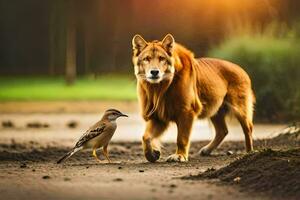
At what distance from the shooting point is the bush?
22.7m

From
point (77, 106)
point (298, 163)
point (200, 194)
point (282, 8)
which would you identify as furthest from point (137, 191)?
point (282, 8)

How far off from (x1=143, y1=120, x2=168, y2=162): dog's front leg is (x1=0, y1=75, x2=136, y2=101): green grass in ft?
55.8

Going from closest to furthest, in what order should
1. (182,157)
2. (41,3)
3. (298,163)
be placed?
(298,163)
(182,157)
(41,3)

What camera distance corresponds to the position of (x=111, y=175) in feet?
41.0

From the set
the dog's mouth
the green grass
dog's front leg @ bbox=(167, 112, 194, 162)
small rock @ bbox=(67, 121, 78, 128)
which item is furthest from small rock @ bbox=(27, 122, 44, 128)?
the green grass

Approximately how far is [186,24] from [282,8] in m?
3.18

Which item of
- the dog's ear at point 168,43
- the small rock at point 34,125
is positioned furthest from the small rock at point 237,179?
the small rock at point 34,125

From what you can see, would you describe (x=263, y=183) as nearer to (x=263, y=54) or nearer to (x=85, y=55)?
(x=263, y=54)

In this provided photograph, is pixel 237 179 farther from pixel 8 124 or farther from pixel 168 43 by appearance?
pixel 8 124

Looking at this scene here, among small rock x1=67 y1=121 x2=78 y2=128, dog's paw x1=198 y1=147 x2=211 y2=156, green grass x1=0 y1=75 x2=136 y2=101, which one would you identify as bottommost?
green grass x1=0 y1=75 x2=136 y2=101

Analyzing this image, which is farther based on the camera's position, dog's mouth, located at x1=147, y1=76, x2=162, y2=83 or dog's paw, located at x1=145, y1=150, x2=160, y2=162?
dog's mouth, located at x1=147, y1=76, x2=162, y2=83

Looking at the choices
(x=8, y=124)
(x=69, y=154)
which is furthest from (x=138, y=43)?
(x=8, y=124)

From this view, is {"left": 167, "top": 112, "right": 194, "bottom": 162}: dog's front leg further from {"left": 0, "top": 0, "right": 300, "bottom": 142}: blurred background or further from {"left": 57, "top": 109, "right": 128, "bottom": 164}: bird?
{"left": 0, "top": 0, "right": 300, "bottom": 142}: blurred background

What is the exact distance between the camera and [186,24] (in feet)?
107
